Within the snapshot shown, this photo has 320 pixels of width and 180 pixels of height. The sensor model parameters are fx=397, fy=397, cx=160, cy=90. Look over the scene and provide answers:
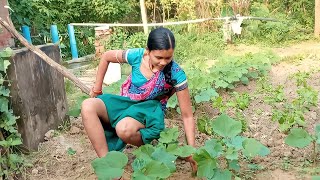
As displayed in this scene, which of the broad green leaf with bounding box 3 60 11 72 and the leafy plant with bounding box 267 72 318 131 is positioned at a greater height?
the broad green leaf with bounding box 3 60 11 72

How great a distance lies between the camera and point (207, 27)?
9.98 meters

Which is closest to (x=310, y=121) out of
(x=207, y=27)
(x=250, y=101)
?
(x=250, y=101)

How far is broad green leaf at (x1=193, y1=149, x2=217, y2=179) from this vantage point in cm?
209

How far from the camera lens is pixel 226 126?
230cm

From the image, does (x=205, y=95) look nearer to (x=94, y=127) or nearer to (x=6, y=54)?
(x=94, y=127)

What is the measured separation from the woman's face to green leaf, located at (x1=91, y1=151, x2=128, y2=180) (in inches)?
24.0

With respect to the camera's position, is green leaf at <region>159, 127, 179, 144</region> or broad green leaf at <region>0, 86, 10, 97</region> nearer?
green leaf at <region>159, 127, 179, 144</region>

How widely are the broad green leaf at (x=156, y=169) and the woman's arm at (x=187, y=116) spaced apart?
0.43 m

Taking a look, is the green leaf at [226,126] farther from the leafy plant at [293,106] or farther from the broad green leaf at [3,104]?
the broad green leaf at [3,104]

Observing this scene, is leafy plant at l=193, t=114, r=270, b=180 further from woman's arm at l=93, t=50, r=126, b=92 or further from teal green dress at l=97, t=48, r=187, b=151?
woman's arm at l=93, t=50, r=126, b=92

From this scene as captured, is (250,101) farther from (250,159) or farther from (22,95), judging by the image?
(22,95)

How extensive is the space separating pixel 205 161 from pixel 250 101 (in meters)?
2.10

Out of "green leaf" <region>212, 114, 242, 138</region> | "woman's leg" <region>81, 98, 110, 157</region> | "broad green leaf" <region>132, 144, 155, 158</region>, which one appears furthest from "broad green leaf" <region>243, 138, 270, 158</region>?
"woman's leg" <region>81, 98, 110, 157</region>

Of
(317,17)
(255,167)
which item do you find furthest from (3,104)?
(317,17)
